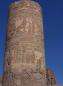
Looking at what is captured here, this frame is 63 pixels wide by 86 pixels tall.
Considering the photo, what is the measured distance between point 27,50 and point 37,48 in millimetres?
684

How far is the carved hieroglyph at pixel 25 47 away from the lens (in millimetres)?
14281

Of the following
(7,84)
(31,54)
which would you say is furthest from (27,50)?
(7,84)

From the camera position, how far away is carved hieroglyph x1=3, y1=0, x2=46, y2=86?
14.3 m

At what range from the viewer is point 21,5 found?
16016mm

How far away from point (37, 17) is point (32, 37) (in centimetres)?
165

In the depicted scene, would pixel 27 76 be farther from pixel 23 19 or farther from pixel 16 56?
pixel 23 19

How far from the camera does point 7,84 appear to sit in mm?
14320

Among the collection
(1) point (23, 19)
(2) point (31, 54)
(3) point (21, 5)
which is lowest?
(2) point (31, 54)

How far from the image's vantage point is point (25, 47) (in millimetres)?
14727

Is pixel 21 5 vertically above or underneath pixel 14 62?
above

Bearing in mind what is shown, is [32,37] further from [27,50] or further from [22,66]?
[22,66]

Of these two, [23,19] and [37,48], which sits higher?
[23,19]

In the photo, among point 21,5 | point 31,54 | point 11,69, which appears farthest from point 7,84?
point 21,5

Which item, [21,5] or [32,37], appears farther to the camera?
[21,5]
